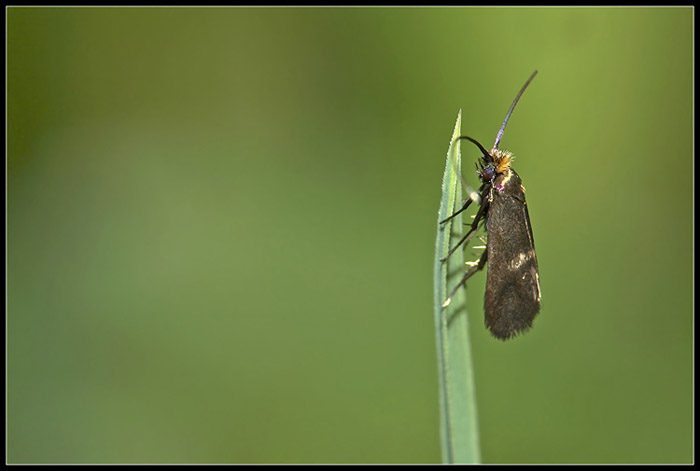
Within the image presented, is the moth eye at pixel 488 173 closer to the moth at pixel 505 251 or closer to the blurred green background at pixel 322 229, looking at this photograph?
the moth at pixel 505 251

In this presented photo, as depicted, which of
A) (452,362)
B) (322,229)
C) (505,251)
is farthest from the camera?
(322,229)

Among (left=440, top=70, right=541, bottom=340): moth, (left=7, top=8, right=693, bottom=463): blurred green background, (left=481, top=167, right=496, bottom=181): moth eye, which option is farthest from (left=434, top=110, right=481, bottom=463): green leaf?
(left=7, top=8, right=693, bottom=463): blurred green background

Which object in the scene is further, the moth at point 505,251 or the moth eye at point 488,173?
the moth eye at point 488,173

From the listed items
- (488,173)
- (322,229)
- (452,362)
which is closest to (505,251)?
(488,173)

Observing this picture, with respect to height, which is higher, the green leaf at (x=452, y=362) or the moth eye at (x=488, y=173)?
the moth eye at (x=488, y=173)

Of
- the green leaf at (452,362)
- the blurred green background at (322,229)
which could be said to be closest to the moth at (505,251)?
the green leaf at (452,362)

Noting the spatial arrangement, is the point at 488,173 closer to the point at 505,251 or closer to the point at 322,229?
the point at 505,251

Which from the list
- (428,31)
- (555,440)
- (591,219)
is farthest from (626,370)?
(428,31)

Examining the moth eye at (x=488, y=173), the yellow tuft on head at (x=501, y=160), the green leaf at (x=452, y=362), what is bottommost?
the green leaf at (x=452, y=362)
